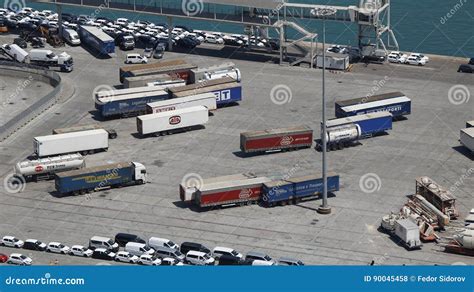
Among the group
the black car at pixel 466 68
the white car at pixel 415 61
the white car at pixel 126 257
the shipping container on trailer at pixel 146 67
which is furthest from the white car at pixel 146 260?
the white car at pixel 415 61

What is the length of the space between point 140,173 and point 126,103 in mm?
19884

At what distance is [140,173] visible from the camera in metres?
121

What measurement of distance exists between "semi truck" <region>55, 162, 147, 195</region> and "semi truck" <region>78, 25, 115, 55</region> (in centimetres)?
4368

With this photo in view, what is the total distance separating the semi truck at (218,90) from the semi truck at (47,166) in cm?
2218

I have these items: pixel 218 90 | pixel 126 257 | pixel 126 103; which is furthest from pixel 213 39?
pixel 126 257

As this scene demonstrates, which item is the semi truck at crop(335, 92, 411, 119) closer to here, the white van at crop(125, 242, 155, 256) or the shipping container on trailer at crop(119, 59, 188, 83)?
the shipping container on trailer at crop(119, 59, 188, 83)

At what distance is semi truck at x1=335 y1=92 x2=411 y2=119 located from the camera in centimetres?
13600

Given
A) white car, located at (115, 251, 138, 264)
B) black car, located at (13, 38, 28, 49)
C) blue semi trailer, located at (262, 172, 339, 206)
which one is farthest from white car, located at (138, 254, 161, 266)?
black car, located at (13, 38, 28, 49)

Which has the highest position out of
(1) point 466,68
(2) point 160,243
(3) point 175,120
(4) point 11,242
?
(1) point 466,68

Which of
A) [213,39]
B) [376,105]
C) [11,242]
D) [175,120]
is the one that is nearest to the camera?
[11,242]

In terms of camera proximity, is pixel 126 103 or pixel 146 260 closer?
pixel 146 260

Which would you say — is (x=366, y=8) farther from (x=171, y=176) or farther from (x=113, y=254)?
(x=113, y=254)

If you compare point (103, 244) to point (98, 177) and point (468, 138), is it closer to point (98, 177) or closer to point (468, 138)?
point (98, 177)

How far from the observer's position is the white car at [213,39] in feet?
556
